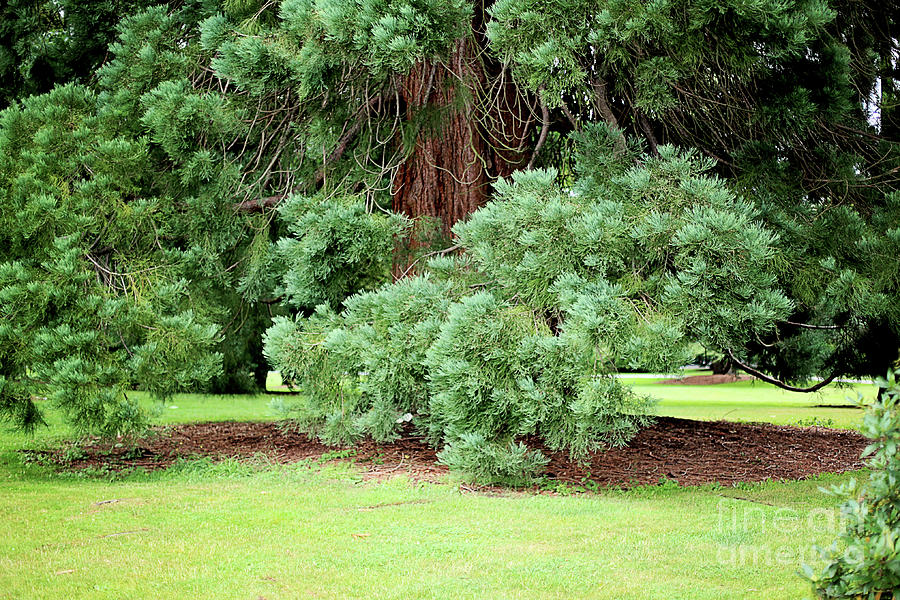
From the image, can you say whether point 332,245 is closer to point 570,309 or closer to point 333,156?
point 333,156

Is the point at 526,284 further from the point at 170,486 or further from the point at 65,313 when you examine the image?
the point at 65,313

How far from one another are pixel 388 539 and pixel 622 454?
3.70 meters

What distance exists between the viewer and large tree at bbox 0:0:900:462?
221 inches

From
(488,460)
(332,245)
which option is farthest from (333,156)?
(488,460)

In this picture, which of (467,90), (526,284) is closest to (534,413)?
(526,284)

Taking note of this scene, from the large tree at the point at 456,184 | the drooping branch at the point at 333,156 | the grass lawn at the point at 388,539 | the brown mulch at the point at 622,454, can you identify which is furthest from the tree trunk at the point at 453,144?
the grass lawn at the point at 388,539

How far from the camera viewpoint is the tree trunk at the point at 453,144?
7.68 m

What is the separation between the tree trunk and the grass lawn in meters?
2.66

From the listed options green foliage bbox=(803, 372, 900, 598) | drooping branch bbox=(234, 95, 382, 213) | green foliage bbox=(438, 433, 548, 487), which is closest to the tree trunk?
drooping branch bbox=(234, 95, 382, 213)

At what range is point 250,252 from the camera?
8227mm

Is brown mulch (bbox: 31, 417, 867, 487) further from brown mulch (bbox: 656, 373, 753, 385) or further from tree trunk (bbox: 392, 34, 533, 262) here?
brown mulch (bbox: 656, 373, 753, 385)

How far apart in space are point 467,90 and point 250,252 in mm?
2613

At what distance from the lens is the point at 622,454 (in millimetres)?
7734

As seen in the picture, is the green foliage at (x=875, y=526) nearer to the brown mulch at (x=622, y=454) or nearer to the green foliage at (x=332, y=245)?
the brown mulch at (x=622, y=454)
